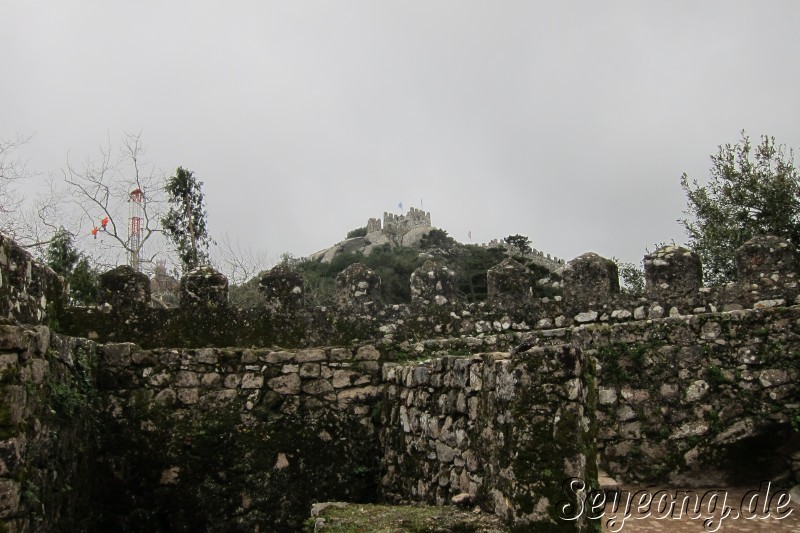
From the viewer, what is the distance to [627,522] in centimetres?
630

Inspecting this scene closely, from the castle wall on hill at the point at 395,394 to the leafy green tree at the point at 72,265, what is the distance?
10.5m

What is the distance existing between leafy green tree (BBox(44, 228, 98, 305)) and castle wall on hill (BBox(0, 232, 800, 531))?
10.5 meters

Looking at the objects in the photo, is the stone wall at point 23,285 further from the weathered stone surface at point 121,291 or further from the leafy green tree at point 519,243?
the leafy green tree at point 519,243

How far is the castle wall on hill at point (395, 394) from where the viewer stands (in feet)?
13.4

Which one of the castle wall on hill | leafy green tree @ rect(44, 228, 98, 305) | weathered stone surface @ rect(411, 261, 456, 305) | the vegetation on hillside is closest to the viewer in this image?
the castle wall on hill

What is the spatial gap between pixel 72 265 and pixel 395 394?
16.8m

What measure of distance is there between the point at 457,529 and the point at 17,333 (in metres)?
2.89

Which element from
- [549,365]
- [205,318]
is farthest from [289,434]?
[549,365]

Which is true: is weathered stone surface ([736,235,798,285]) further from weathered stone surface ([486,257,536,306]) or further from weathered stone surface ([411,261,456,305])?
weathered stone surface ([411,261,456,305])

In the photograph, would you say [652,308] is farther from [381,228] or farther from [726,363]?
[381,228]

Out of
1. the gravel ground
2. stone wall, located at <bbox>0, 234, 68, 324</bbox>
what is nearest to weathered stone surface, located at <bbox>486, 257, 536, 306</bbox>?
the gravel ground

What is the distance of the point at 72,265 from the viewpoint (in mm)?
20234

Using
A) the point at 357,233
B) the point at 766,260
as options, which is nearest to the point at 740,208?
the point at 766,260

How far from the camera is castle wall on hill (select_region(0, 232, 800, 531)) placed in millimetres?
4078
